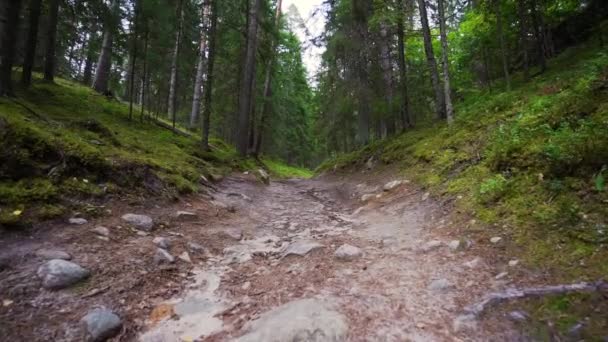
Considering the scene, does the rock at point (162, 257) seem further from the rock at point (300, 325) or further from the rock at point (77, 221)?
the rock at point (300, 325)

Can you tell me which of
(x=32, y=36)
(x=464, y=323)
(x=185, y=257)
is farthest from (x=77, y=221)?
(x=32, y=36)

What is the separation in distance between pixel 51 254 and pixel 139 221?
1394 millimetres

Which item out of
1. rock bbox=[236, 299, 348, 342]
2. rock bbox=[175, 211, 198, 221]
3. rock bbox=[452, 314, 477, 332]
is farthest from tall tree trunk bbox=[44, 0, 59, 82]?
rock bbox=[452, 314, 477, 332]

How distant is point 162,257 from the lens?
3.71 metres

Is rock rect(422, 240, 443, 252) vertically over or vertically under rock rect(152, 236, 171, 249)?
under

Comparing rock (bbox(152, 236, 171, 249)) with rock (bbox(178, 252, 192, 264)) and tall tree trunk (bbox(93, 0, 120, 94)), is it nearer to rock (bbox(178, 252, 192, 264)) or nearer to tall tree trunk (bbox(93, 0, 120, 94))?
rock (bbox(178, 252, 192, 264))

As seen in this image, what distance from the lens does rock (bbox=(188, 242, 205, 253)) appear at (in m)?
4.24

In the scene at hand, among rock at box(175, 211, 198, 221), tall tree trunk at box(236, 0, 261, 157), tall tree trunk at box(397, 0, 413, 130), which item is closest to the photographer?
rock at box(175, 211, 198, 221)

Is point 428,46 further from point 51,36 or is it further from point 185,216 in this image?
point 51,36

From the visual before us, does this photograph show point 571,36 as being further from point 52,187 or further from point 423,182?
point 52,187

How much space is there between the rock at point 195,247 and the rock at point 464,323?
323 cm

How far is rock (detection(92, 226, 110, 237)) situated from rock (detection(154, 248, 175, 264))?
27.2 inches

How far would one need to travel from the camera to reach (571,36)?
12.5 meters

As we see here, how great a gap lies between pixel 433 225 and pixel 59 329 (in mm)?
4550
